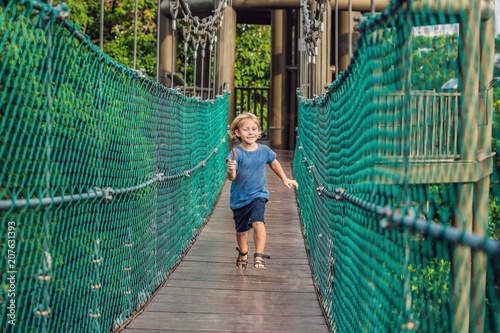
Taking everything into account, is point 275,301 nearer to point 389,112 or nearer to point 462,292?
point 389,112

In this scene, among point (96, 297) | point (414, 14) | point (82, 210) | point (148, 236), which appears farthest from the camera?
point (148, 236)

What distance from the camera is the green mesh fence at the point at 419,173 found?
161 cm

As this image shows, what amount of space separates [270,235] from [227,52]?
6542 mm

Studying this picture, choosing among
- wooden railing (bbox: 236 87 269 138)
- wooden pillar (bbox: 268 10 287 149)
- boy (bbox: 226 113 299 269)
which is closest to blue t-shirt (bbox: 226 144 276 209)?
boy (bbox: 226 113 299 269)

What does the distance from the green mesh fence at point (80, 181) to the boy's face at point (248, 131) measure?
1.59 feet

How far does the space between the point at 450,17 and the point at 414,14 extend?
0.44ft

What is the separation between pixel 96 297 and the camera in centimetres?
278

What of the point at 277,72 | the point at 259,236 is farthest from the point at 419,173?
the point at 277,72

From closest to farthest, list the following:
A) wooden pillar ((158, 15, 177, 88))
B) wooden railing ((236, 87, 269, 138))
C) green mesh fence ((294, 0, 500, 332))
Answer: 1. green mesh fence ((294, 0, 500, 332))
2. wooden pillar ((158, 15, 177, 88))
3. wooden railing ((236, 87, 269, 138))

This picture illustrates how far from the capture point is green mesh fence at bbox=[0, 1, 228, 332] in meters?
2.09

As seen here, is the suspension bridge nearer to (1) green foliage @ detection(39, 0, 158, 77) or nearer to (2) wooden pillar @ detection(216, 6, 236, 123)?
(2) wooden pillar @ detection(216, 6, 236, 123)

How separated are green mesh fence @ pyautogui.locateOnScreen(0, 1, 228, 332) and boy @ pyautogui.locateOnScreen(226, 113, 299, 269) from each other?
0.46 meters

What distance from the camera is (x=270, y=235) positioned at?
19.6 ft

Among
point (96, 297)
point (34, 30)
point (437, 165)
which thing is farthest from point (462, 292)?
point (96, 297)
